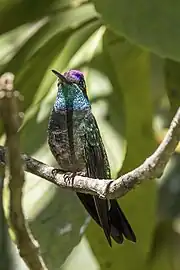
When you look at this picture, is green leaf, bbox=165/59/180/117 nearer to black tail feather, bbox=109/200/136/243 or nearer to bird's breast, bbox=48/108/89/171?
bird's breast, bbox=48/108/89/171

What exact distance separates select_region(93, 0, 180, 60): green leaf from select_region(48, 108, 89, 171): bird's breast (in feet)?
0.60

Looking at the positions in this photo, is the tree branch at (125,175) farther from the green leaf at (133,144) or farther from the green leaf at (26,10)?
the green leaf at (26,10)

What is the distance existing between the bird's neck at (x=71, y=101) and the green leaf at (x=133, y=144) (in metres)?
0.25

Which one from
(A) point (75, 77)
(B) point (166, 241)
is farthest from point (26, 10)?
(B) point (166, 241)

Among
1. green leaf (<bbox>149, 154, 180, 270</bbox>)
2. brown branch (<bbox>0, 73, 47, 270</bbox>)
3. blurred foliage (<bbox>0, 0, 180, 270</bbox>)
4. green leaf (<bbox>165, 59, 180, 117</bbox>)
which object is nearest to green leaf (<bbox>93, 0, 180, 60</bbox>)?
blurred foliage (<bbox>0, 0, 180, 270</bbox>)

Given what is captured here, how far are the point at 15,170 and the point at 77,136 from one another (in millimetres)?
599

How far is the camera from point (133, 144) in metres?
1.63

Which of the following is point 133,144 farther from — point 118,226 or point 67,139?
point 118,226

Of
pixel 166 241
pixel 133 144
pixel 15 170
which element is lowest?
pixel 166 241

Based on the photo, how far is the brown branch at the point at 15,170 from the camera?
0.69 meters

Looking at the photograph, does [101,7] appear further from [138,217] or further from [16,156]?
[16,156]

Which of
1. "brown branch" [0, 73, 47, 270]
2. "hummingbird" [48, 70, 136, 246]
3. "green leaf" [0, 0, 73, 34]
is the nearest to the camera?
"brown branch" [0, 73, 47, 270]

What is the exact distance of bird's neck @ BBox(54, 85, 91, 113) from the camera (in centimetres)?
134

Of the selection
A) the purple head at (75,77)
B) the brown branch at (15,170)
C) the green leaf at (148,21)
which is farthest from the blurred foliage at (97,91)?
the brown branch at (15,170)
